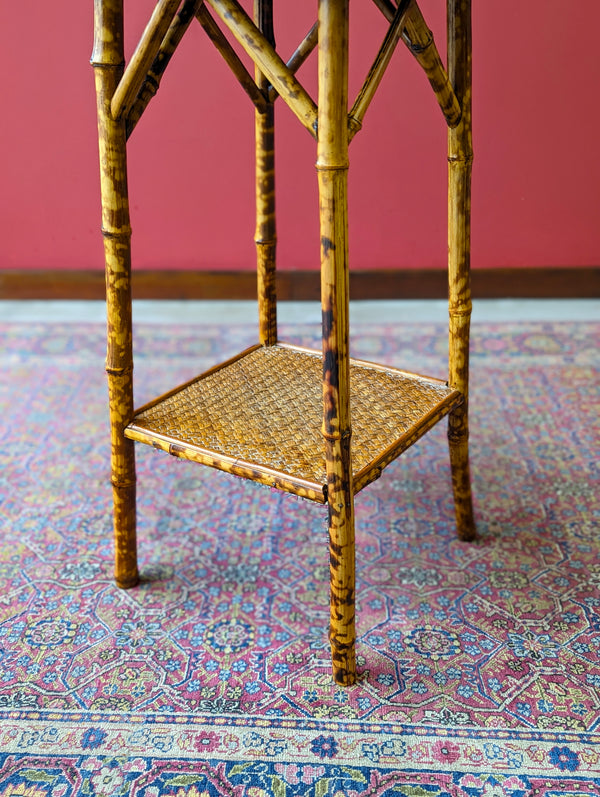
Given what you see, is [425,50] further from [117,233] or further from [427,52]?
[117,233]

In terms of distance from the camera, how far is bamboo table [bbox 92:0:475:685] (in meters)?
1.29

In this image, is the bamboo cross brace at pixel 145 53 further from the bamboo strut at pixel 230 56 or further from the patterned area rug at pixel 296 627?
the patterned area rug at pixel 296 627

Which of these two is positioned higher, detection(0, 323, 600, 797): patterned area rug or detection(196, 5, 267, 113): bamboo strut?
detection(196, 5, 267, 113): bamboo strut

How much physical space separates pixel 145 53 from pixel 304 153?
6.30ft

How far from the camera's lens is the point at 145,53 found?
4.54 feet

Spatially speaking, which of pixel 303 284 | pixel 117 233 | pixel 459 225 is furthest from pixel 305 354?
pixel 303 284

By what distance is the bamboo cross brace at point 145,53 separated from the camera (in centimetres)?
137

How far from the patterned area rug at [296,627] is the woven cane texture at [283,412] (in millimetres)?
387

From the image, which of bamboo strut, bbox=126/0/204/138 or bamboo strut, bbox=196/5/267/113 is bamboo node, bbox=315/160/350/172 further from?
bamboo strut, bbox=196/5/267/113

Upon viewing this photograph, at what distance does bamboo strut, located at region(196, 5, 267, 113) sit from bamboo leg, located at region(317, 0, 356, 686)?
1.67 ft

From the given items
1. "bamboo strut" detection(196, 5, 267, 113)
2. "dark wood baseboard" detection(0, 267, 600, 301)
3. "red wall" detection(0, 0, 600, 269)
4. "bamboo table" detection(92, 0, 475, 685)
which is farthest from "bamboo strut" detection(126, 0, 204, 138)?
"dark wood baseboard" detection(0, 267, 600, 301)

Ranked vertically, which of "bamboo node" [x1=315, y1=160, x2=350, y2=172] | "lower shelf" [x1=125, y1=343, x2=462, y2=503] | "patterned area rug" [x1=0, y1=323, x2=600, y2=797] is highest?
"bamboo node" [x1=315, y1=160, x2=350, y2=172]

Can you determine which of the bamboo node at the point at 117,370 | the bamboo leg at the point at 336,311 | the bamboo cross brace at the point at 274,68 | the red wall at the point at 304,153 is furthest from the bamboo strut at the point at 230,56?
the red wall at the point at 304,153

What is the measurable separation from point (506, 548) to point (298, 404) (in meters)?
0.60
